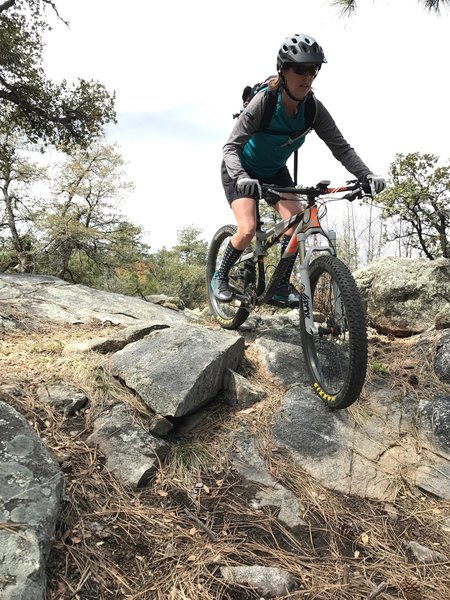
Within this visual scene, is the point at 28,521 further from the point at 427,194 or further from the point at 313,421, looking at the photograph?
the point at 427,194

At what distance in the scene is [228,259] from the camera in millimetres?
4066

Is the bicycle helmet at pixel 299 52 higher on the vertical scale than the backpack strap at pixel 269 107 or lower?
higher

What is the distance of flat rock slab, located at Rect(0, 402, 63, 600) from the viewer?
151 cm

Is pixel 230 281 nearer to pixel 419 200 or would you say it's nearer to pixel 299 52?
pixel 299 52

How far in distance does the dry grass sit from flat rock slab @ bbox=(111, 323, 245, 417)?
14 cm

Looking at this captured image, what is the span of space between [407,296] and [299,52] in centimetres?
285

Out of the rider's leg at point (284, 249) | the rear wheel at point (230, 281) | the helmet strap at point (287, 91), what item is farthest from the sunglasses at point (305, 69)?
the rear wheel at point (230, 281)

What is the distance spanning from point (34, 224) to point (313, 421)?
22896 mm

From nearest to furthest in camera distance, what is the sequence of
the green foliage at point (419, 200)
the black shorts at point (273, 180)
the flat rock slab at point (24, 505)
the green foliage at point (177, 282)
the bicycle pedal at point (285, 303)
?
the flat rock slab at point (24, 505) < the bicycle pedal at point (285, 303) < the black shorts at point (273, 180) < the green foliage at point (419, 200) < the green foliage at point (177, 282)

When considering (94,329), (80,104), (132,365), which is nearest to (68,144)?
(80,104)

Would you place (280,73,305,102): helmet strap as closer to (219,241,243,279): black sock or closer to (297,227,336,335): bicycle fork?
(297,227,336,335): bicycle fork

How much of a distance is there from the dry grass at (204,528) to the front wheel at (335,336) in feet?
1.72

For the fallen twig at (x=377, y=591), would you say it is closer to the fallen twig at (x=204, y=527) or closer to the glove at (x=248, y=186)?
the fallen twig at (x=204, y=527)

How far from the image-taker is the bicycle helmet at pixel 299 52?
9.29 ft
